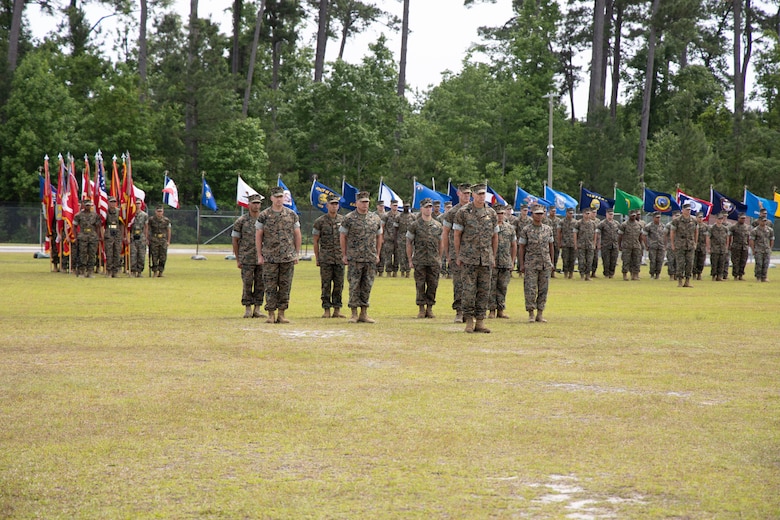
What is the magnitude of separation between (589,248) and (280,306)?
17.0 m

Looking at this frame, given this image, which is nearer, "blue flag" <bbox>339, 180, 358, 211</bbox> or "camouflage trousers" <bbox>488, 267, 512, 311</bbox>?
"camouflage trousers" <bbox>488, 267, 512, 311</bbox>

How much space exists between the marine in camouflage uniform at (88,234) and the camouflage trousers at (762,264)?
18.4 meters

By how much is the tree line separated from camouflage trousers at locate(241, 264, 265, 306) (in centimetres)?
4054

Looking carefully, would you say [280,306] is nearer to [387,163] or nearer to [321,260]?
[321,260]

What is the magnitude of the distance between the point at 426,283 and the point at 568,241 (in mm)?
14353

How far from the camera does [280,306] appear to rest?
599 inches

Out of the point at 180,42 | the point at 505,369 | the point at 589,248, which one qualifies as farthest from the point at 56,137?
the point at 505,369

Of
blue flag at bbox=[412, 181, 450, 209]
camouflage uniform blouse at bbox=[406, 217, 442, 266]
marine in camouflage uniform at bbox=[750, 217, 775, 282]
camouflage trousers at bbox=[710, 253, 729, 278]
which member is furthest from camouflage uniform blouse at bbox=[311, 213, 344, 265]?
blue flag at bbox=[412, 181, 450, 209]

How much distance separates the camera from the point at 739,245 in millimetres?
31453

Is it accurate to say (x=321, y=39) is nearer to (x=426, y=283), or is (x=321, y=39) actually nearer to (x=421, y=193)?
(x=421, y=193)

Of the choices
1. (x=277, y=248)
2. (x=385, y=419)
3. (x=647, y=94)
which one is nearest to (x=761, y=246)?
(x=277, y=248)

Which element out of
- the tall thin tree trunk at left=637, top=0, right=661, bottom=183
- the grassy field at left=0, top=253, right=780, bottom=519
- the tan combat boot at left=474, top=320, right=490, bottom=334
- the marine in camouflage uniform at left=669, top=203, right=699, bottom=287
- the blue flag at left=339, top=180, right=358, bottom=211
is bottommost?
the grassy field at left=0, top=253, right=780, bottom=519

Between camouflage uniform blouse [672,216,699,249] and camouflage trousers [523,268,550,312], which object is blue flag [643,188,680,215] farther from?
camouflage trousers [523,268,550,312]

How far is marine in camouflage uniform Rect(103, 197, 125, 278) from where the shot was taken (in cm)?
2764
